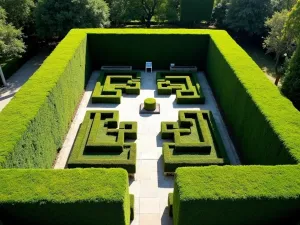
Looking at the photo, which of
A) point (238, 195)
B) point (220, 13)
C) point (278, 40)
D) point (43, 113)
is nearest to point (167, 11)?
point (220, 13)

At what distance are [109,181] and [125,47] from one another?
18158mm

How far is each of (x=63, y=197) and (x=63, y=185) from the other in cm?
54

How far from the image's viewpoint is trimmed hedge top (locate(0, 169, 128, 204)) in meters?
9.12

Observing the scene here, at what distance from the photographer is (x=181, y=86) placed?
75.9 ft

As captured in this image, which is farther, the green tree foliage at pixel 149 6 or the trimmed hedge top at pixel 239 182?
the green tree foliage at pixel 149 6

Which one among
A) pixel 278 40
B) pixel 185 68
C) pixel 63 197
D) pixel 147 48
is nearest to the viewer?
pixel 63 197

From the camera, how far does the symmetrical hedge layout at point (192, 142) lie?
48.9 ft

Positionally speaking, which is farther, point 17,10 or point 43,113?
point 17,10

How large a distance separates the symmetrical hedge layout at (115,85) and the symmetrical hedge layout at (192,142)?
17.3 feet

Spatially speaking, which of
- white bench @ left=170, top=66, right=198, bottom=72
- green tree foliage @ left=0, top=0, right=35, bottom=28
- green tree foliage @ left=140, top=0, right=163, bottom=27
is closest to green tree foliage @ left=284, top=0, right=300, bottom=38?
white bench @ left=170, top=66, right=198, bottom=72

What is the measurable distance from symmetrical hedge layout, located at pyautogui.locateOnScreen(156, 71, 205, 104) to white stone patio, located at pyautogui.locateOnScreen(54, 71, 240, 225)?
1.60ft

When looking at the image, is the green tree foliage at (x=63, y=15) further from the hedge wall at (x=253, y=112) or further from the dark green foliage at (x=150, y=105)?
the hedge wall at (x=253, y=112)

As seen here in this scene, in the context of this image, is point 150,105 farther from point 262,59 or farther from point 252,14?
→ point 252,14

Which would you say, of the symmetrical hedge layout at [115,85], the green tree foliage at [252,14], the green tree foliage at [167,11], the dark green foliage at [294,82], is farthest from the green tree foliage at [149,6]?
the dark green foliage at [294,82]
